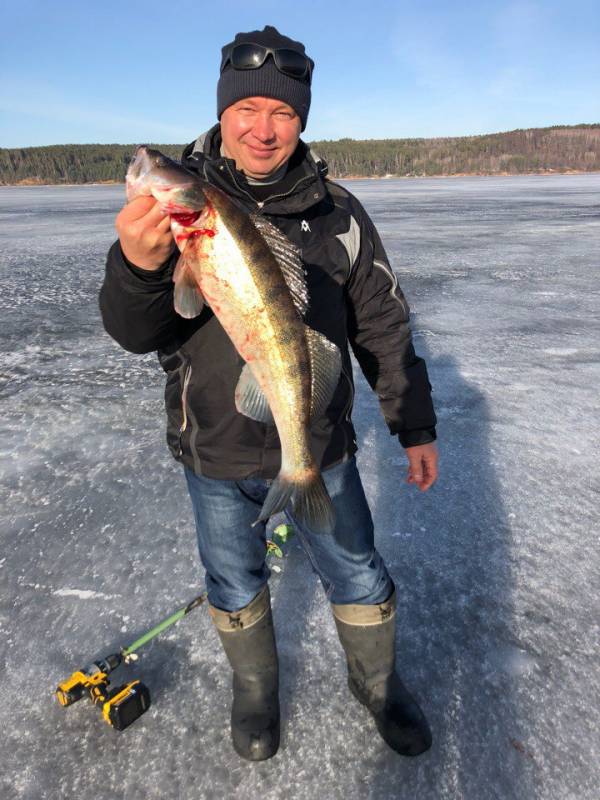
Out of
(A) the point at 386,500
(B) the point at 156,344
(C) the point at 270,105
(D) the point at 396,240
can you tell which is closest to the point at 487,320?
(A) the point at 386,500

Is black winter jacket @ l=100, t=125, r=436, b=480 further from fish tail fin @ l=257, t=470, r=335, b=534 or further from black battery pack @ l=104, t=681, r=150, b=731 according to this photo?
black battery pack @ l=104, t=681, r=150, b=731

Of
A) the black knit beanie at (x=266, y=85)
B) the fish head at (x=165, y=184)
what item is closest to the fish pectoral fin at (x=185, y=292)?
the fish head at (x=165, y=184)

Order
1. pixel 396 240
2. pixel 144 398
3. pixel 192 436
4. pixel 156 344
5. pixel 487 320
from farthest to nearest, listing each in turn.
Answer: pixel 396 240
pixel 487 320
pixel 144 398
pixel 192 436
pixel 156 344

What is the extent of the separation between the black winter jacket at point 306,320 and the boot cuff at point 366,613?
61 cm

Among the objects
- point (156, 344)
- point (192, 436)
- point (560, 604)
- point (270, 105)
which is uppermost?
point (270, 105)

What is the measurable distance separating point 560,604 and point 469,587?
42 cm

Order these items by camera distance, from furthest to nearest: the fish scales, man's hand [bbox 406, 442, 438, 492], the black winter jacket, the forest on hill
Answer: the forest on hill, man's hand [bbox 406, 442, 438, 492], the black winter jacket, the fish scales

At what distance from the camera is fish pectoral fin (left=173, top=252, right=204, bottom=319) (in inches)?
62.6

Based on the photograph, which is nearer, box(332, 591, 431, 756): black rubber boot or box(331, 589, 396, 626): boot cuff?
box(332, 591, 431, 756): black rubber boot

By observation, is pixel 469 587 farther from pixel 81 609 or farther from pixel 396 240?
pixel 396 240

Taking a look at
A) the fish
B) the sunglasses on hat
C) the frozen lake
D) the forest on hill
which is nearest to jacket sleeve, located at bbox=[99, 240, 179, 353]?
the fish

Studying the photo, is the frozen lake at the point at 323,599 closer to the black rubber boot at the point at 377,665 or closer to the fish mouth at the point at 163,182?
the black rubber boot at the point at 377,665

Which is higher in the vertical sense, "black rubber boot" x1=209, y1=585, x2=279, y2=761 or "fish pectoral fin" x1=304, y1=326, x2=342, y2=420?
"fish pectoral fin" x1=304, y1=326, x2=342, y2=420

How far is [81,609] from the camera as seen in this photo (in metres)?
2.72
